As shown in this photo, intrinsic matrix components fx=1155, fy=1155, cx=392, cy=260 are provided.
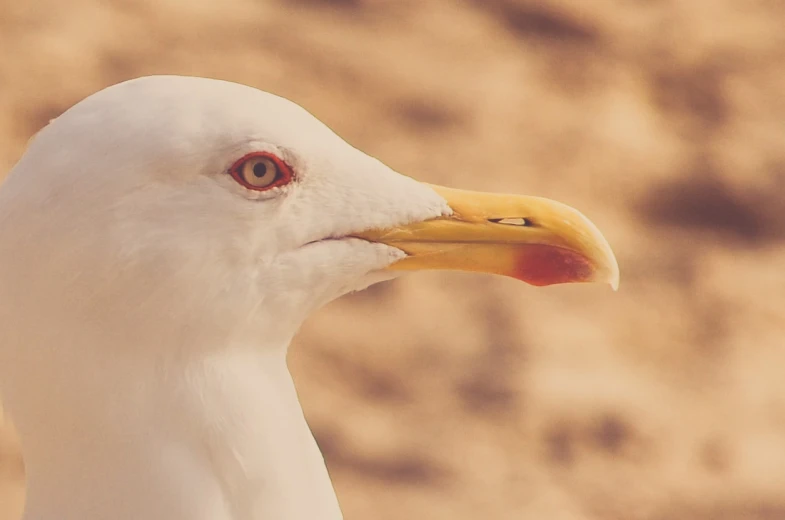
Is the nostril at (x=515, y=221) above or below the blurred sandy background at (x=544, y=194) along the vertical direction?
below

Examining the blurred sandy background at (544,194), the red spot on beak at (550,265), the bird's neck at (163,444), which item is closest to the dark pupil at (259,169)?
the bird's neck at (163,444)

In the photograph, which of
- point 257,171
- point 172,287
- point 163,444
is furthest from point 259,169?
point 163,444

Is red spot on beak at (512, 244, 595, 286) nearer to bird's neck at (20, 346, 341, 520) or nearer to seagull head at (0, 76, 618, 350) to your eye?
seagull head at (0, 76, 618, 350)

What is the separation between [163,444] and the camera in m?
0.89

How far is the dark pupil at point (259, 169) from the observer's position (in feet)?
2.97

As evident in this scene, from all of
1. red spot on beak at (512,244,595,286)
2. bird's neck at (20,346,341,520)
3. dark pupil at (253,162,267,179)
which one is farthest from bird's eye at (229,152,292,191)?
red spot on beak at (512,244,595,286)

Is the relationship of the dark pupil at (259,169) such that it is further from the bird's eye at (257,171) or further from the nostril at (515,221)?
the nostril at (515,221)

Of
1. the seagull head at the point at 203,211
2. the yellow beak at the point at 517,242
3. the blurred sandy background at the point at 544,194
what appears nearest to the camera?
the seagull head at the point at 203,211

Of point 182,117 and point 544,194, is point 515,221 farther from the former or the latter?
point 544,194

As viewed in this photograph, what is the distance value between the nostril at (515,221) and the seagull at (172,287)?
12 cm

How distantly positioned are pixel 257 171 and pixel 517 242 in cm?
26

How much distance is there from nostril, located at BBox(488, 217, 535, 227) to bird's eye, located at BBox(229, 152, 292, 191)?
226 millimetres

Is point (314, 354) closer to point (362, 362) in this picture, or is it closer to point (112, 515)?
point (362, 362)

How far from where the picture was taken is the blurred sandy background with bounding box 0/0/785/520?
6.57ft
